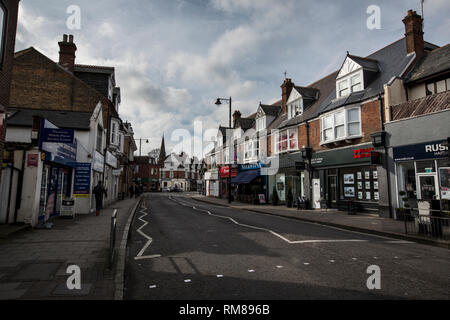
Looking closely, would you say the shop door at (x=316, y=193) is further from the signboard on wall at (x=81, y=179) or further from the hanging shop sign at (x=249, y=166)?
the signboard on wall at (x=81, y=179)

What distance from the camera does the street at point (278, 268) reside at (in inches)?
172

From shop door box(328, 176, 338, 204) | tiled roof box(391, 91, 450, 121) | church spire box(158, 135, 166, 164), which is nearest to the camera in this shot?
tiled roof box(391, 91, 450, 121)

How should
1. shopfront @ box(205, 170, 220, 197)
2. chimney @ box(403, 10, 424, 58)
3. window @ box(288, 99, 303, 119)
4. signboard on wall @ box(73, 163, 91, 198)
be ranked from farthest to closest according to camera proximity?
shopfront @ box(205, 170, 220, 197)
window @ box(288, 99, 303, 119)
chimney @ box(403, 10, 424, 58)
signboard on wall @ box(73, 163, 91, 198)

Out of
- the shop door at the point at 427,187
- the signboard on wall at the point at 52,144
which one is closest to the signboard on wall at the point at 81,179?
the signboard on wall at the point at 52,144

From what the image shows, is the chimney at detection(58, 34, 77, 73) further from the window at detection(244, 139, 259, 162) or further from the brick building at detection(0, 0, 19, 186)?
the window at detection(244, 139, 259, 162)

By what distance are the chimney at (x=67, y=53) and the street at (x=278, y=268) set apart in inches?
815

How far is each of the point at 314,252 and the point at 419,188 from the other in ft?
34.2

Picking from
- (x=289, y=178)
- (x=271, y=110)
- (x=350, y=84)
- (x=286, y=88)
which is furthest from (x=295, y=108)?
(x=289, y=178)

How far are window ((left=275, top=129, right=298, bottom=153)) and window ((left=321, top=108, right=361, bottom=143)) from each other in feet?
11.6

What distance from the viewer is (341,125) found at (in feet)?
60.7

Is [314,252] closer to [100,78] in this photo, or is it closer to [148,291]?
[148,291]

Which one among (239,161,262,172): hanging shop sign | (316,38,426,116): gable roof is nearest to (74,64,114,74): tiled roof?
(239,161,262,172): hanging shop sign

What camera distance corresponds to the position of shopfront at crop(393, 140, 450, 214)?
12484 mm
